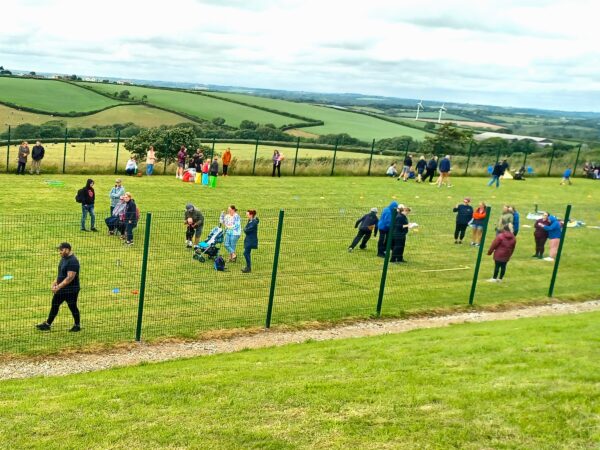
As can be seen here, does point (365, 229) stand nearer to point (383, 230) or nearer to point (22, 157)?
point (383, 230)

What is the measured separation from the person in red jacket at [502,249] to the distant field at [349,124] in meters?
54.0

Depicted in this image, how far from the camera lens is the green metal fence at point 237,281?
40.1 ft

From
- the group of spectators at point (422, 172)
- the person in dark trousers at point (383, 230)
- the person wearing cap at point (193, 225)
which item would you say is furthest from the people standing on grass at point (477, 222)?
the group of spectators at point (422, 172)

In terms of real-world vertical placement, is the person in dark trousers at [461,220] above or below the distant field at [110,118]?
above

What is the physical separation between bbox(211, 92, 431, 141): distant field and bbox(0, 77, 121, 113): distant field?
71.5 ft

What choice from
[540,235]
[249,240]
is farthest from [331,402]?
[540,235]

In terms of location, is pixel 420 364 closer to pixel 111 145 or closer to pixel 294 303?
pixel 294 303

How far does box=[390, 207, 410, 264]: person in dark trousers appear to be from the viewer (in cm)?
1764

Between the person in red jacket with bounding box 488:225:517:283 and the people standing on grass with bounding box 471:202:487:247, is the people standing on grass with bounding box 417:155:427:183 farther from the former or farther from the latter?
the person in red jacket with bounding box 488:225:517:283

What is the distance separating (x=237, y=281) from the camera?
15.3 meters

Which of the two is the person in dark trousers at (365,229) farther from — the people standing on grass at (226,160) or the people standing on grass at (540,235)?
the people standing on grass at (226,160)

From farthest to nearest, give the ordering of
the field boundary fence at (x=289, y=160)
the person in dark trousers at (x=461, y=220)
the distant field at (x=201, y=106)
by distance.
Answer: the distant field at (x=201, y=106)
the field boundary fence at (x=289, y=160)
the person in dark trousers at (x=461, y=220)

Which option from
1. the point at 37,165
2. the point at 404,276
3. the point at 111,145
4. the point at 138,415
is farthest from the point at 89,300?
the point at 111,145

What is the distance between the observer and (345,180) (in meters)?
36.0
